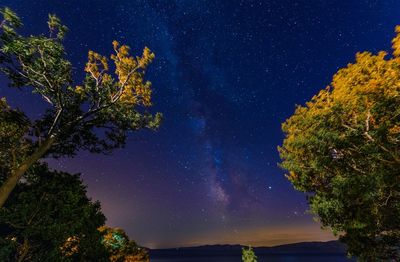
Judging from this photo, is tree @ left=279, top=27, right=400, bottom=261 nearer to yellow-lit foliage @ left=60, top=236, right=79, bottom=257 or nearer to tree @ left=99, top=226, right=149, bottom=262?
yellow-lit foliage @ left=60, top=236, right=79, bottom=257

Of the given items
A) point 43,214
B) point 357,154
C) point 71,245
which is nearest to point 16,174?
point 43,214

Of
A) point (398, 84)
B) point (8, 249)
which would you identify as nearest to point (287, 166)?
point (398, 84)

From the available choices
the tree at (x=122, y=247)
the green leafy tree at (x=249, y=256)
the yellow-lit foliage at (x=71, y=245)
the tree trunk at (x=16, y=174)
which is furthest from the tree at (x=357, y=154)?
the tree at (x=122, y=247)

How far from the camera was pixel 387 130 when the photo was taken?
11.5 meters

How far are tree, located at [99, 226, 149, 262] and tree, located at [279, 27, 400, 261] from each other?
33820 millimetres

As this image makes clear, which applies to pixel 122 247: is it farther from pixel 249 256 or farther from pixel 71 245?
pixel 249 256

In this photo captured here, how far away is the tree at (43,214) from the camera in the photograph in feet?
50.9

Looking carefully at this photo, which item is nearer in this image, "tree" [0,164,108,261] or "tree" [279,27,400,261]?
"tree" [279,27,400,261]

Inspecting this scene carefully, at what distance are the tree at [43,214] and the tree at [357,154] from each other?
46.7ft

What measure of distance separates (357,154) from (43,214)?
18.0 m

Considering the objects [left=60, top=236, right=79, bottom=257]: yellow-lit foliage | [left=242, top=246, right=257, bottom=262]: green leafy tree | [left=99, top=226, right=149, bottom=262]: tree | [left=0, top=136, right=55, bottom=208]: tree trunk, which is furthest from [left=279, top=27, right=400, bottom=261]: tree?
[left=99, top=226, right=149, bottom=262]: tree

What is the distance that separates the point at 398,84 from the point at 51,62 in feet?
48.6

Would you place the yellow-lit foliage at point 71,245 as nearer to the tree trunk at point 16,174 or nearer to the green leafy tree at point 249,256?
the tree trunk at point 16,174

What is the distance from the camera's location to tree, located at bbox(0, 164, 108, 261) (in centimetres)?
1551
